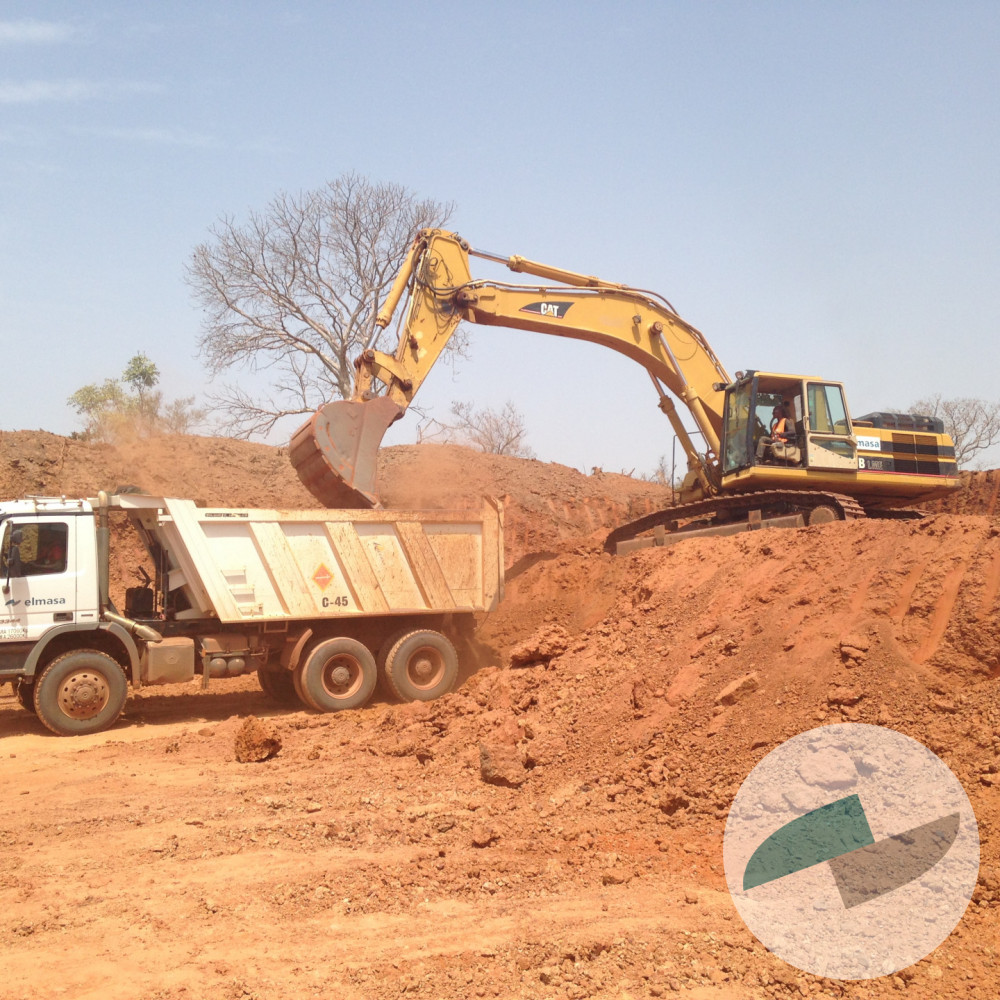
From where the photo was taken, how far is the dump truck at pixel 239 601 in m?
10.2

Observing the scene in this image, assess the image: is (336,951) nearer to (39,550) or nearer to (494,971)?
(494,971)

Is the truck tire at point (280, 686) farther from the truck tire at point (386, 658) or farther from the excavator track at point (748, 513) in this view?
the excavator track at point (748, 513)

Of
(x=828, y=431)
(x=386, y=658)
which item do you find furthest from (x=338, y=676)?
(x=828, y=431)

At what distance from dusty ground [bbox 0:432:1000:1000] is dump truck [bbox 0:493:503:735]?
0.58m

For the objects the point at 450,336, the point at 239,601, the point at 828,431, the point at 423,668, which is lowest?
the point at 423,668

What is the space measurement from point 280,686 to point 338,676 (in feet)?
3.78

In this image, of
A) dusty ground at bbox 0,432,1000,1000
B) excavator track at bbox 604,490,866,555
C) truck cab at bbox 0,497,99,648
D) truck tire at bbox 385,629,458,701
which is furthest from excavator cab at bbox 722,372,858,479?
truck cab at bbox 0,497,99,648

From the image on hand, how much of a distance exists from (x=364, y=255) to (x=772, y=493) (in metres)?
16.5

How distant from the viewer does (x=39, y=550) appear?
10.3 meters

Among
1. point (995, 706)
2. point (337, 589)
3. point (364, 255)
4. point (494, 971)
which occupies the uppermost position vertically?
point (364, 255)

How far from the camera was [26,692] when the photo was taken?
10.5 m

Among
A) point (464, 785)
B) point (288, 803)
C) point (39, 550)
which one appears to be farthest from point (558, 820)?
point (39, 550)

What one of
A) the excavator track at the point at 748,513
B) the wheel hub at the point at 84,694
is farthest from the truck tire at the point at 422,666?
the excavator track at the point at 748,513

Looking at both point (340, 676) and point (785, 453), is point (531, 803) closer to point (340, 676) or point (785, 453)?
point (340, 676)
